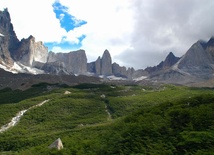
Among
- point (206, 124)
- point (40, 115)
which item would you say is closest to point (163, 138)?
point (206, 124)

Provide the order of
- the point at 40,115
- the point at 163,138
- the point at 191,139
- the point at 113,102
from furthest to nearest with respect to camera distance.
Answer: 1. the point at 113,102
2. the point at 40,115
3. the point at 163,138
4. the point at 191,139

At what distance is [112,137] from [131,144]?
11.5ft

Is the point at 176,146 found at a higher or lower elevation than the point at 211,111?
lower

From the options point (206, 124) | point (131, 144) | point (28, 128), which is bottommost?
point (28, 128)

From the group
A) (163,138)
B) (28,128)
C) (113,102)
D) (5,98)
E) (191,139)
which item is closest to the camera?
(191,139)

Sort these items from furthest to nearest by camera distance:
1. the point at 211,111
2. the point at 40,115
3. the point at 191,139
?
the point at 40,115 → the point at 211,111 → the point at 191,139

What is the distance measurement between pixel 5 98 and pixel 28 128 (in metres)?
55.7

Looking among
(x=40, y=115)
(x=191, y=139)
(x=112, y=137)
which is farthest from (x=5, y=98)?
(x=191, y=139)

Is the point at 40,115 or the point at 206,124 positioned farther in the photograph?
the point at 40,115

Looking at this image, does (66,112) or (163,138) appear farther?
(66,112)

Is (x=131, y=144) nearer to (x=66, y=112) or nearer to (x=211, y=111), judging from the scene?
(x=211, y=111)

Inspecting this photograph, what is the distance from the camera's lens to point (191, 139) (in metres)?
24.6

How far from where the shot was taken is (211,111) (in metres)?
30.2

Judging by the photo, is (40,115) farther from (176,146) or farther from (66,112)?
(176,146)
